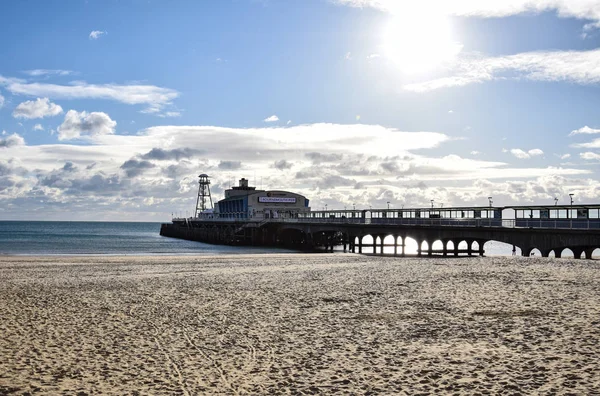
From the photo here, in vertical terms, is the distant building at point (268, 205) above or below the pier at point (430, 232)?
above

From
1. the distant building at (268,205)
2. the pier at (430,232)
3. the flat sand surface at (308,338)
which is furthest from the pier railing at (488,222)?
the distant building at (268,205)

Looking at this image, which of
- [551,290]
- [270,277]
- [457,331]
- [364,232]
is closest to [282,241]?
[364,232]

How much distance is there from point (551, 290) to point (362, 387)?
12.2 meters

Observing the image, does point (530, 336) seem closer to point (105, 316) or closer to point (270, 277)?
point (105, 316)

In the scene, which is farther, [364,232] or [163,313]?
[364,232]

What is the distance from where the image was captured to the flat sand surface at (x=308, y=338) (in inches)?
360

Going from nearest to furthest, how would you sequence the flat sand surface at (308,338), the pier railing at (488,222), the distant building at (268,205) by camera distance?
the flat sand surface at (308,338), the pier railing at (488,222), the distant building at (268,205)

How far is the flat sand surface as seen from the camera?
30.0ft

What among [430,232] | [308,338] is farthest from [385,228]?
[308,338]

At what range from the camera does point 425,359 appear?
10.5 meters

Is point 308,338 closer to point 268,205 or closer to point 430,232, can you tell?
point 430,232

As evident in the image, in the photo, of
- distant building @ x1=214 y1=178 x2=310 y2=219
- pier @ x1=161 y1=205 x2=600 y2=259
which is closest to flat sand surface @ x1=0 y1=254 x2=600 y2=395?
pier @ x1=161 y1=205 x2=600 y2=259

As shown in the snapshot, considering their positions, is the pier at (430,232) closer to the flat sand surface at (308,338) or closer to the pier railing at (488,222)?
the pier railing at (488,222)

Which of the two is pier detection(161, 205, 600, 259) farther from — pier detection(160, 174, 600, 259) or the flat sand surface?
the flat sand surface
